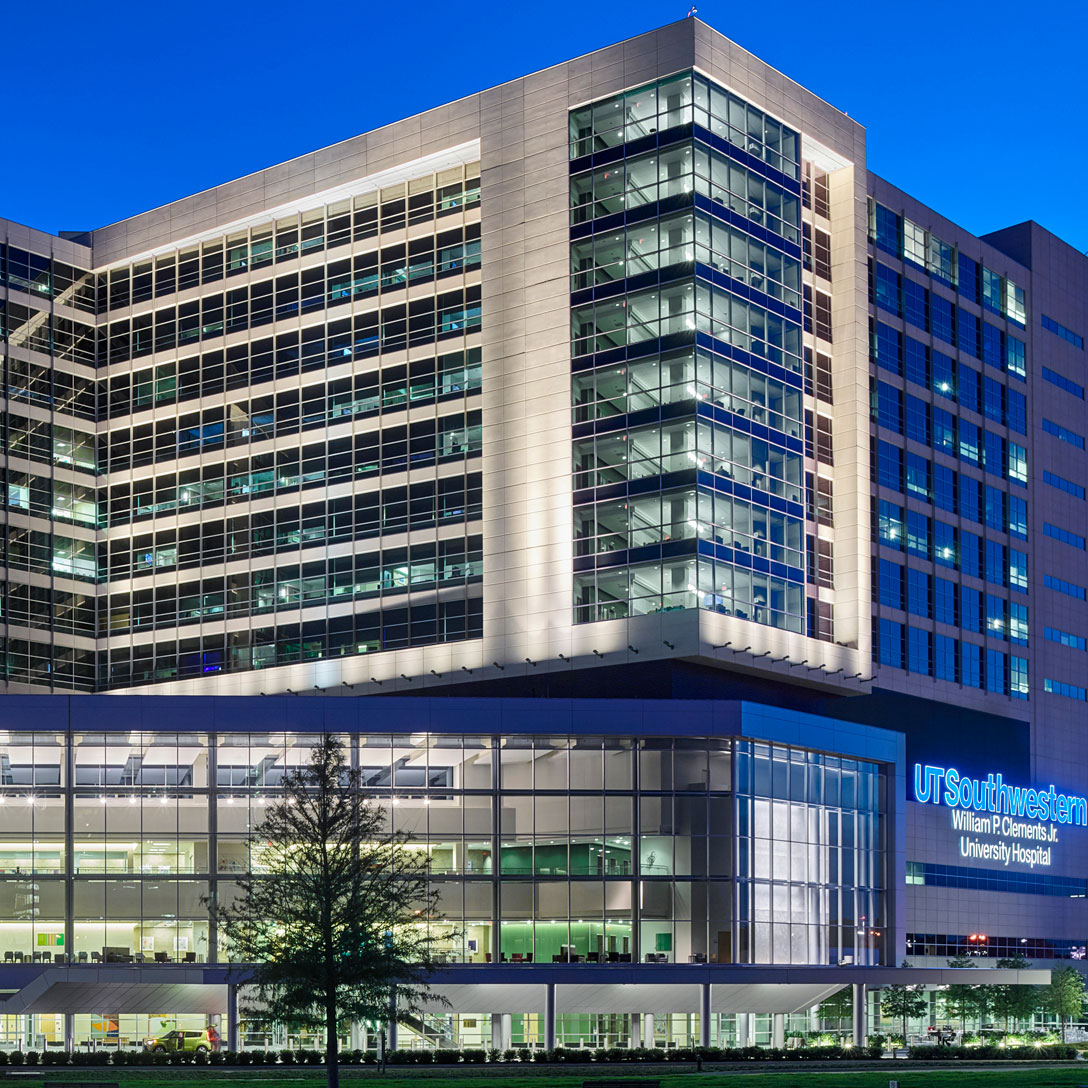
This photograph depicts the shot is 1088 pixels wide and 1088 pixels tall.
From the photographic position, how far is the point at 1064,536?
397 ft

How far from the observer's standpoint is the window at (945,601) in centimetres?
10838

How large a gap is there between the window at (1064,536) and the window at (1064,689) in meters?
9.80

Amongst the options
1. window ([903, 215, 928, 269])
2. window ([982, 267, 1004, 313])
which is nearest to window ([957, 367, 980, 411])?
window ([982, 267, 1004, 313])

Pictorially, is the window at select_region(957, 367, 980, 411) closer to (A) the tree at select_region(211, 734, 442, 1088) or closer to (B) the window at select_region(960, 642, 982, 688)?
(B) the window at select_region(960, 642, 982, 688)

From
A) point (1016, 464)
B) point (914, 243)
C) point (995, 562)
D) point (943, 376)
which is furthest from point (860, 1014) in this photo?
point (914, 243)

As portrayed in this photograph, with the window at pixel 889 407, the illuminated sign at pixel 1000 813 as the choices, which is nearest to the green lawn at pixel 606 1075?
the illuminated sign at pixel 1000 813

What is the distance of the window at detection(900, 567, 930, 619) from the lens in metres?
106

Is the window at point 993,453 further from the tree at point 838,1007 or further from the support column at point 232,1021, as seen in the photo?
the support column at point 232,1021

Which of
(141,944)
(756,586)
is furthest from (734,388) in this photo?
(141,944)

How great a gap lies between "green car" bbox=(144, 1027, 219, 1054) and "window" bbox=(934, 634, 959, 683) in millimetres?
52844

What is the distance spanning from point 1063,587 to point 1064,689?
23.2ft

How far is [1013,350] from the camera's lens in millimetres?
118375

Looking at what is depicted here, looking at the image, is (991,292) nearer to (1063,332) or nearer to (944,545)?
(1063,332)

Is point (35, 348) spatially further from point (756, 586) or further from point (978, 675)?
point (978, 675)
